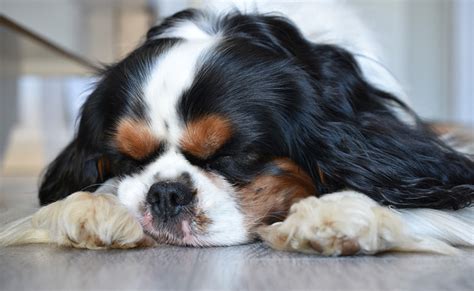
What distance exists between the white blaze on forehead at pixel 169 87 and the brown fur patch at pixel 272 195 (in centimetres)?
19

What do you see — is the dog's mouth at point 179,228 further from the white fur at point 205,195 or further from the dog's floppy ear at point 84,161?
the dog's floppy ear at point 84,161

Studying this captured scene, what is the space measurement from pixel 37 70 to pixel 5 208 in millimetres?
1877

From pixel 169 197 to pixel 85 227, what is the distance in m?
0.18

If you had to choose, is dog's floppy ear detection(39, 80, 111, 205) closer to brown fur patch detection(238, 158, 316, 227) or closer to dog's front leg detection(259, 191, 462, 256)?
brown fur patch detection(238, 158, 316, 227)

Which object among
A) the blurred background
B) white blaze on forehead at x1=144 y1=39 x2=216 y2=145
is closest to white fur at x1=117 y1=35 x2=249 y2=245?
white blaze on forehead at x1=144 y1=39 x2=216 y2=145

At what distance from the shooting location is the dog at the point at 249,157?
54.2 inches

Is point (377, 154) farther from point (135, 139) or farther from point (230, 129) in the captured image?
point (135, 139)

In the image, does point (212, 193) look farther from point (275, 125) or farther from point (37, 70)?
point (37, 70)

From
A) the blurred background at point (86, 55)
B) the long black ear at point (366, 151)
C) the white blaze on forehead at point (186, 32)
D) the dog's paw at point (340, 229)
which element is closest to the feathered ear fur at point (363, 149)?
the long black ear at point (366, 151)

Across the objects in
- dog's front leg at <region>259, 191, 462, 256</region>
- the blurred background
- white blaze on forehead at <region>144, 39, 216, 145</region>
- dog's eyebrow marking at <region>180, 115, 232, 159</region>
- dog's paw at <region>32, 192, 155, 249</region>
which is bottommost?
the blurred background

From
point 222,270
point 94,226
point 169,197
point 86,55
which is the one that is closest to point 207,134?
point 169,197

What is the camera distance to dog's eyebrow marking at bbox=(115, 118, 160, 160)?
156 centimetres

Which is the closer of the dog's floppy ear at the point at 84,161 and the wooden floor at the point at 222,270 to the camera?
the wooden floor at the point at 222,270

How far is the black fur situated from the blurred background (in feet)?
1.27
